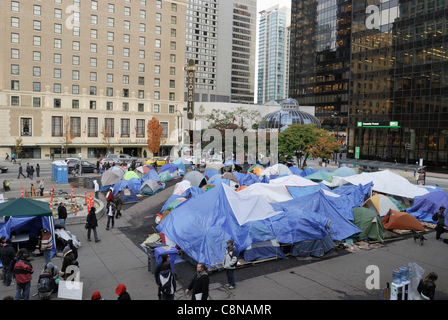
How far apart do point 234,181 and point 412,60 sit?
43.4 m

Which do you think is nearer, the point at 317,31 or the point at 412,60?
the point at 412,60

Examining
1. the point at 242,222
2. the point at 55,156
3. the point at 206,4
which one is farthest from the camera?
the point at 206,4

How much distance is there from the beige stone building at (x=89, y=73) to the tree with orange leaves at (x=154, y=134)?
10.1 ft

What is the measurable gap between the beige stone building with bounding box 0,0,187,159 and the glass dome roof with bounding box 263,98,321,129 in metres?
27.5

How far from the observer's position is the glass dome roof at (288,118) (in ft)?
277

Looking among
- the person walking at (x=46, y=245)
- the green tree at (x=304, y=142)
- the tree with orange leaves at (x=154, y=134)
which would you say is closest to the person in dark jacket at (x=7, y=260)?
the person walking at (x=46, y=245)

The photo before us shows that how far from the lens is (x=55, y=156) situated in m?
59.5

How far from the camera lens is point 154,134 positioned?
61.9m

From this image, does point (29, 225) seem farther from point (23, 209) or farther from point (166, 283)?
point (166, 283)

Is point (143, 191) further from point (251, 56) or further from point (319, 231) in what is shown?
point (251, 56)

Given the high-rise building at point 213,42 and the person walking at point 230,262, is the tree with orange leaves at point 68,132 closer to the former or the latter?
the person walking at point 230,262

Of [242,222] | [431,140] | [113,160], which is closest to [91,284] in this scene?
[242,222]
